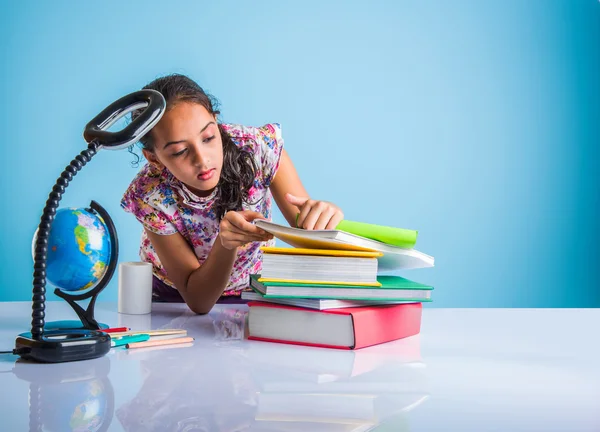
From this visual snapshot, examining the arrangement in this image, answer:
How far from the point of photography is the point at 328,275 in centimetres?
102

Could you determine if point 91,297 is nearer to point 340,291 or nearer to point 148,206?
point 340,291

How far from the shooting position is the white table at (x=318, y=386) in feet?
2.22

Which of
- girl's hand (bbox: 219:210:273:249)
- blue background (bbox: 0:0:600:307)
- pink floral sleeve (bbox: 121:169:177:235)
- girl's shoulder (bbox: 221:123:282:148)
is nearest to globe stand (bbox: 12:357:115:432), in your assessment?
girl's hand (bbox: 219:210:273:249)

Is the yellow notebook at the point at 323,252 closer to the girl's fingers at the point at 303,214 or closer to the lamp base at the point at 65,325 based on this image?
the girl's fingers at the point at 303,214

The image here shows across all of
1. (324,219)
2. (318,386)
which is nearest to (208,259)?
(324,219)

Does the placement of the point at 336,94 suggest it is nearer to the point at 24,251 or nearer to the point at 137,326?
the point at 24,251

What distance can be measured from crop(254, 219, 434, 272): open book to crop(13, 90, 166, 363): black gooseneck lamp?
262 millimetres

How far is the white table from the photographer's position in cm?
68

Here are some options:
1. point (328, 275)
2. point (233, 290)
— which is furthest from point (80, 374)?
point (233, 290)

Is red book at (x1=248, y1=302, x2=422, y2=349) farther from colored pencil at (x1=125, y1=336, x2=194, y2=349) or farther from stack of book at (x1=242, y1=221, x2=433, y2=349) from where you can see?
colored pencil at (x1=125, y1=336, x2=194, y2=349)

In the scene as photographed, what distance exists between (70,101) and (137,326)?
3.12 m

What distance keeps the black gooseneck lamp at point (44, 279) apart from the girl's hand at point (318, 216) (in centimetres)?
34

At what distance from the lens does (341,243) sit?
1009 millimetres

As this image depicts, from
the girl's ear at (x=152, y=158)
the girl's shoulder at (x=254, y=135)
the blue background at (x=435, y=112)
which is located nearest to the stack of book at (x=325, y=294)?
the girl's ear at (x=152, y=158)
